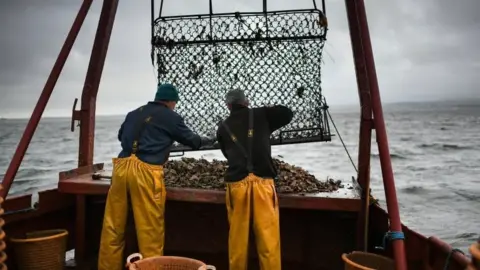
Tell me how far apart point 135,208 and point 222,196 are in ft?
2.72

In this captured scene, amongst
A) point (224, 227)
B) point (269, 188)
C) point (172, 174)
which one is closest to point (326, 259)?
point (224, 227)

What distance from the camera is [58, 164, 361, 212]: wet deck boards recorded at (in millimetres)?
4035

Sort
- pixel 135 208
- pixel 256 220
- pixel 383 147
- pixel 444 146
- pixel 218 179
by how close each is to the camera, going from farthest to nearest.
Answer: pixel 444 146, pixel 218 179, pixel 135 208, pixel 256 220, pixel 383 147

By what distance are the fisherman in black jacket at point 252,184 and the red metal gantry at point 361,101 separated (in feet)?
2.45

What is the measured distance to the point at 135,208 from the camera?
373cm

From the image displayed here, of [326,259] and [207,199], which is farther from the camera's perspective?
[326,259]

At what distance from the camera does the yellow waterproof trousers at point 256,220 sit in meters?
3.56

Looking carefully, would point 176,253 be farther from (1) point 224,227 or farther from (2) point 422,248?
(2) point 422,248

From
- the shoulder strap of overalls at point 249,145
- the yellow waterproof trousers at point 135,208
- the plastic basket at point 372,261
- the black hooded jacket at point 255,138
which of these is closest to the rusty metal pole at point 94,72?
the yellow waterproof trousers at point 135,208

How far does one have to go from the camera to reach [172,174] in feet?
16.0

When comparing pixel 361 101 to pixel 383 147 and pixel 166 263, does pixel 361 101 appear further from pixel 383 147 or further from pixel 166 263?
pixel 166 263

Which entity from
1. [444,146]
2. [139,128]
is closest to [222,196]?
[139,128]

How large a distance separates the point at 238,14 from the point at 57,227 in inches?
118

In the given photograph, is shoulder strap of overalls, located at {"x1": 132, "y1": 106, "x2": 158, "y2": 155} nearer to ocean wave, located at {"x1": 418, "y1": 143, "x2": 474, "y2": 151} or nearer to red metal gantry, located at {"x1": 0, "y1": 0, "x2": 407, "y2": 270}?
red metal gantry, located at {"x1": 0, "y1": 0, "x2": 407, "y2": 270}
